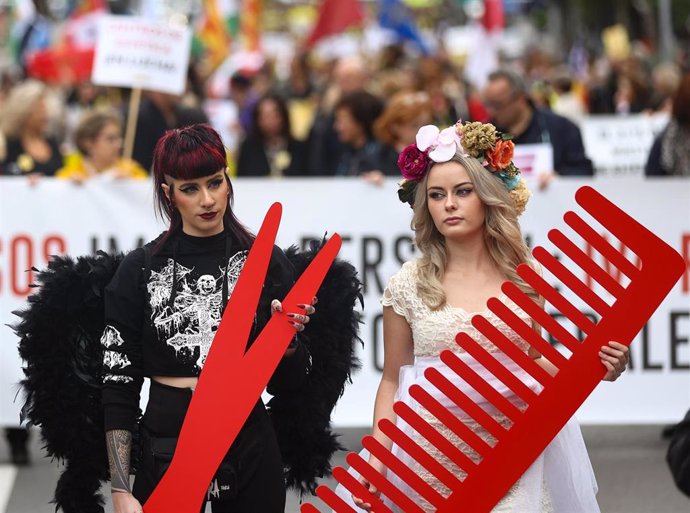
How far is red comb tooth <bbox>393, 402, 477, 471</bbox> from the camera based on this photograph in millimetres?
4195

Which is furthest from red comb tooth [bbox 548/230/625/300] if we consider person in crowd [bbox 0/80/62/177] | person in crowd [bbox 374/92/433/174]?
person in crowd [bbox 0/80/62/177]

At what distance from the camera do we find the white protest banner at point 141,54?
10.6 m

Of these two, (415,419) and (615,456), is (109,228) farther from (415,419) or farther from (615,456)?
(415,419)

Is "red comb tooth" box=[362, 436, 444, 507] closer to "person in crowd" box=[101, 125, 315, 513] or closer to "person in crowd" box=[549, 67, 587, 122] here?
"person in crowd" box=[101, 125, 315, 513]

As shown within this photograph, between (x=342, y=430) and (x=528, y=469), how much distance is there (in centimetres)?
514

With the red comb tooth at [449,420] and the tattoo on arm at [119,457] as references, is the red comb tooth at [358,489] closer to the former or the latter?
the red comb tooth at [449,420]

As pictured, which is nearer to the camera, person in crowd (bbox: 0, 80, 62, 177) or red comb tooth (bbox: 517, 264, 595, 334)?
red comb tooth (bbox: 517, 264, 595, 334)

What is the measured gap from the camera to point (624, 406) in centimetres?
888

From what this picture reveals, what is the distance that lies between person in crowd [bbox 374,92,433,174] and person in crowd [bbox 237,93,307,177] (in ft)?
7.65

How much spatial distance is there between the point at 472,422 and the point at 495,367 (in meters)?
0.37

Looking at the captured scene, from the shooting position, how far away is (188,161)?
4.40m

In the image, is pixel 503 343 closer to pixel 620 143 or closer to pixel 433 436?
pixel 433 436

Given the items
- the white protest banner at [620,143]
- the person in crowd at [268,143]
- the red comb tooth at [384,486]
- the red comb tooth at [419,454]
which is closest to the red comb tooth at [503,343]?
the red comb tooth at [419,454]

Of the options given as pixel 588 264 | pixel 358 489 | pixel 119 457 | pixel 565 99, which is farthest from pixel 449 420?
pixel 565 99
